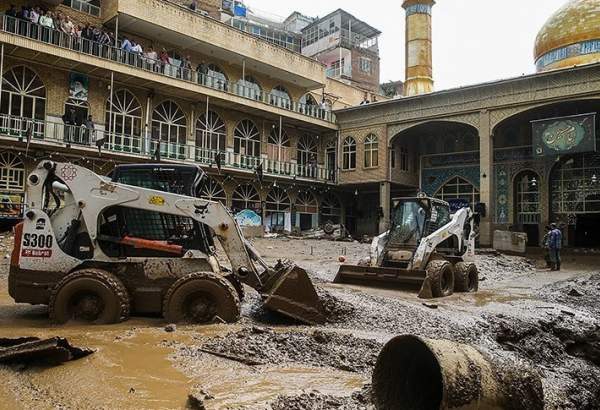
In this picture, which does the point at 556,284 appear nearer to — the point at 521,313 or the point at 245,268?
the point at 521,313

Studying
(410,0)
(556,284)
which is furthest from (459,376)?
(410,0)

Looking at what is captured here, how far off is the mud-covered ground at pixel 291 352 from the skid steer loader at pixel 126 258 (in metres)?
0.32

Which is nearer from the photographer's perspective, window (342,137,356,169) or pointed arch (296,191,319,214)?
pointed arch (296,191,319,214)

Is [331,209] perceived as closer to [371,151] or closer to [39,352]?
[371,151]

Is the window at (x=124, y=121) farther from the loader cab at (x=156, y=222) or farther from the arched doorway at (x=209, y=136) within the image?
the loader cab at (x=156, y=222)

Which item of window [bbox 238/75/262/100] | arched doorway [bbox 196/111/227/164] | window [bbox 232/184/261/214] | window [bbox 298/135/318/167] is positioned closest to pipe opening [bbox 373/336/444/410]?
arched doorway [bbox 196/111/227/164]

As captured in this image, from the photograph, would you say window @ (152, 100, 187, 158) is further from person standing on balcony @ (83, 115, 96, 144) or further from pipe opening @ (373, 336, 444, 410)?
pipe opening @ (373, 336, 444, 410)

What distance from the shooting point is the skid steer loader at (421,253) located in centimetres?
1102

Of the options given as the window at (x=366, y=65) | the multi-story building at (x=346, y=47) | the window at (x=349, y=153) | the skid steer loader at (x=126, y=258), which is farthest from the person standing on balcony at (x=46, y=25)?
the window at (x=366, y=65)

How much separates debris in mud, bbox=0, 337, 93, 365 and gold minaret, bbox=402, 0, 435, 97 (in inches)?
1312

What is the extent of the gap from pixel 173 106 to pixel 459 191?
18.3m

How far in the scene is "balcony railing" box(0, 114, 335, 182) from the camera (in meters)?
20.6

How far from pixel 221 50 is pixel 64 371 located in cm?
2573

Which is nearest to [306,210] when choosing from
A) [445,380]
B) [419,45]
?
[419,45]
